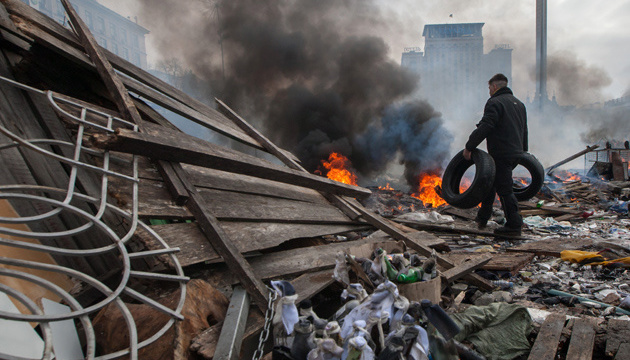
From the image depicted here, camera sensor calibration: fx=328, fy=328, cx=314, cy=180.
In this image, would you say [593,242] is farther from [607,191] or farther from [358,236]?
[607,191]

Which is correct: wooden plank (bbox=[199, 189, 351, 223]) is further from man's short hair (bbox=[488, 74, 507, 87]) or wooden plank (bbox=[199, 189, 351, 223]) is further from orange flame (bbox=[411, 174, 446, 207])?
orange flame (bbox=[411, 174, 446, 207])

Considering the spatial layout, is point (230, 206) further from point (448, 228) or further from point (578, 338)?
point (448, 228)

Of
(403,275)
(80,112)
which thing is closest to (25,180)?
(80,112)

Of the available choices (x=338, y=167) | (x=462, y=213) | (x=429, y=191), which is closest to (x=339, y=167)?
(x=338, y=167)

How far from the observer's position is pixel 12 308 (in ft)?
4.44

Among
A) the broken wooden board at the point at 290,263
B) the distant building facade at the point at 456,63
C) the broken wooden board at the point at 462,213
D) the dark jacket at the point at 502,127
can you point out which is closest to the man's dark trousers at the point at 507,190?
the dark jacket at the point at 502,127

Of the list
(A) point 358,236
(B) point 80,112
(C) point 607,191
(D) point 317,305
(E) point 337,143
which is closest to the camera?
(B) point 80,112

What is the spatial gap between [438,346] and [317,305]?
1030mm

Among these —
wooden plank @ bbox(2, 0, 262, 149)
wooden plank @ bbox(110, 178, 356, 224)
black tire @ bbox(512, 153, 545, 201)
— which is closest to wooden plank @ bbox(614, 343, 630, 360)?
wooden plank @ bbox(110, 178, 356, 224)

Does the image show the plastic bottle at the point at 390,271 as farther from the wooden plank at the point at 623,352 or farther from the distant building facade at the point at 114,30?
the distant building facade at the point at 114,30

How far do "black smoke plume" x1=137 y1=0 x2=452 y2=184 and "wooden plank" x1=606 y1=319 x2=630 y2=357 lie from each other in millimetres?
12215

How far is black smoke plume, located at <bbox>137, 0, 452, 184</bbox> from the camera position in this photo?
49.0 ft

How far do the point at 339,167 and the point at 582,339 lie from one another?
11316 millimetres

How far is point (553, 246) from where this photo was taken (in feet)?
14.5
